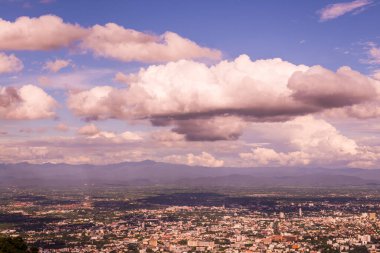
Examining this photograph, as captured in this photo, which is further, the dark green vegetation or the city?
the city

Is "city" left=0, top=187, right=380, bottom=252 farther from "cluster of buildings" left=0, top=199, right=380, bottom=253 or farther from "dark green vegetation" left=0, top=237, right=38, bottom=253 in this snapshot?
"dark green vegetation" left=0, top=237, right=38, bottom=253

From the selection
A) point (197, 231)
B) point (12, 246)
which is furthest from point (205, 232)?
point (12, 246)

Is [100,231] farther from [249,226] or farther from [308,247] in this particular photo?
[308,247]

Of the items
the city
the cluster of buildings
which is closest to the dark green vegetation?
the cluster of buildings

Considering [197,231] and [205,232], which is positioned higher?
[197,231]

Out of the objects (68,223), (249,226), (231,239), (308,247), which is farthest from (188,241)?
(68,223)

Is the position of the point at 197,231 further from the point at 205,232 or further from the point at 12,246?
the point at 12,246

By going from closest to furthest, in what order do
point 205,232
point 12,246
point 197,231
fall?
point 12,246, point 205,232, point 197,231

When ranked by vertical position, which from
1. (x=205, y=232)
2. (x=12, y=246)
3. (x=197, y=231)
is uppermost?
(x=12, y=246)

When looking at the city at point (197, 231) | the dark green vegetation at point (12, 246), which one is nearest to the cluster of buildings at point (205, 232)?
the city at point (197, 231)

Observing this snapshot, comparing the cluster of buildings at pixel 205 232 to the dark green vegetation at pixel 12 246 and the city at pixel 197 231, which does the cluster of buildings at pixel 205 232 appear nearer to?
the city at pixel 197 231

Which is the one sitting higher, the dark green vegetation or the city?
the dark green vegetation
